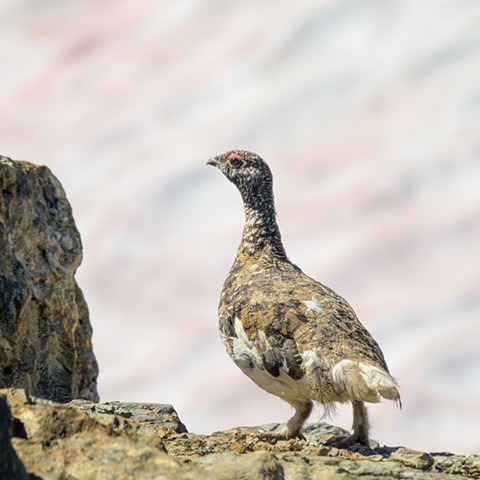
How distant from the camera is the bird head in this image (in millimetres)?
16234

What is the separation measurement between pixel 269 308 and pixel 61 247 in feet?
9.17

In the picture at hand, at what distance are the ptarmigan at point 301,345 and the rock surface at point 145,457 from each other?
1.10m

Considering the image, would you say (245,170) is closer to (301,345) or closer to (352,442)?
(301,345)

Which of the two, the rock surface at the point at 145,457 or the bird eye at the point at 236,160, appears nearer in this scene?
the rock surface at the point at 145,457

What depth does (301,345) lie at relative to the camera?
11961 millimetres

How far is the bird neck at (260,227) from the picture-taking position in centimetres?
1544

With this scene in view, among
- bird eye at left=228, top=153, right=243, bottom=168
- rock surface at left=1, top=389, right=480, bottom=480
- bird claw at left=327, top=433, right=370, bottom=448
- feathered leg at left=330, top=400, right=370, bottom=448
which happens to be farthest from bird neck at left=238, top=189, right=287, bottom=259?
rock surface at left=1, top=389, right=480, bottom=480

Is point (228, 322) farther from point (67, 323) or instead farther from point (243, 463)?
point (243, 463)

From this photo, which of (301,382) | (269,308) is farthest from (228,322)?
(301,382)

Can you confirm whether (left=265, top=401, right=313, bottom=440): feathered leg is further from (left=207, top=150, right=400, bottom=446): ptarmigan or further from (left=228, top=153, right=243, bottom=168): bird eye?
(left=228, top=153, right=243, bottom=168): bird eye

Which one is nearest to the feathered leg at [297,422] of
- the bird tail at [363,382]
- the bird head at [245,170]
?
the bird tail at [363,382]

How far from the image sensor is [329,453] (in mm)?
10742

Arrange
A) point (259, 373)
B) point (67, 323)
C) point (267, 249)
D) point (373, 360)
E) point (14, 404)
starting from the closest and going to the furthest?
point (14, 404) < point (373, 360) < point (259, 373) < point (67, 323) < point (267, 249)

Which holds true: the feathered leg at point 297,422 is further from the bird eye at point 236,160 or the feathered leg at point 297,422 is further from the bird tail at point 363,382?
the bird eye at point 236,160
